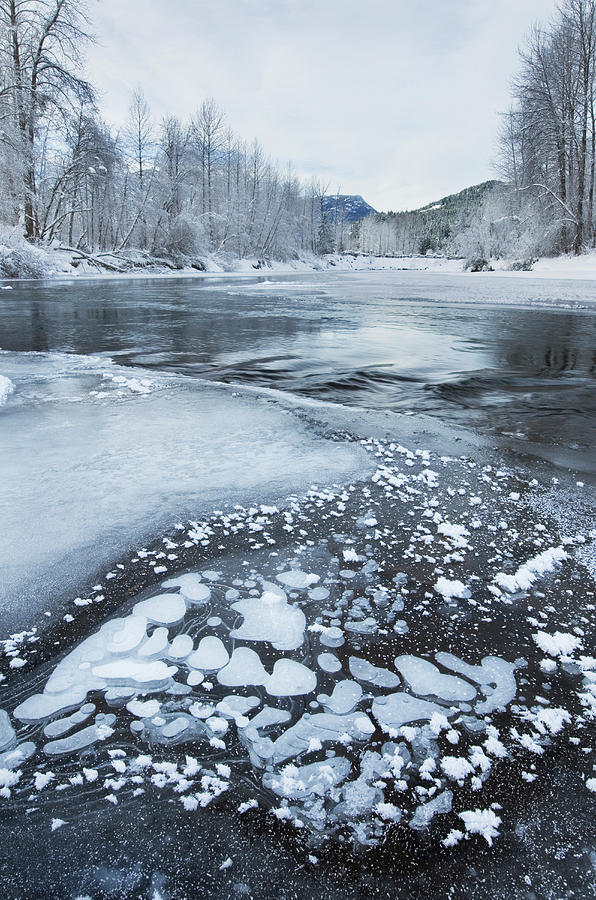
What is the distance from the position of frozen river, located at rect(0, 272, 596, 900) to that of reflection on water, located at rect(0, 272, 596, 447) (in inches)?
42.5

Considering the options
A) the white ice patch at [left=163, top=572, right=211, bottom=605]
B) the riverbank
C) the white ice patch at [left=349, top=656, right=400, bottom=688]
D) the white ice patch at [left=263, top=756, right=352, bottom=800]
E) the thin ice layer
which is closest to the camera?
the white ice patch at [left=263, top=756, right=352, bottom=800]

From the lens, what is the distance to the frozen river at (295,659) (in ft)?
3.29

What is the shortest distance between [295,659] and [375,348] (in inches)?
264

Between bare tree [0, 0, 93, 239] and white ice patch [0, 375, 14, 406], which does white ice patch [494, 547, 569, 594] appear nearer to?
white ice patch [0, 375, 14, 406]

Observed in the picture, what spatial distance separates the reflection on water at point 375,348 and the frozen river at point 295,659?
42.5 inches

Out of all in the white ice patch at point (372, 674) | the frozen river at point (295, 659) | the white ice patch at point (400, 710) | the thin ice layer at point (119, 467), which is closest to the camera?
the frozen river at point (295, 659)

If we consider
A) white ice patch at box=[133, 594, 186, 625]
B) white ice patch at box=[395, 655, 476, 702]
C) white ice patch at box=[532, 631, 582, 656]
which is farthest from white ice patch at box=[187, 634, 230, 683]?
white ice patch at box=[532, 631, 582, 656]

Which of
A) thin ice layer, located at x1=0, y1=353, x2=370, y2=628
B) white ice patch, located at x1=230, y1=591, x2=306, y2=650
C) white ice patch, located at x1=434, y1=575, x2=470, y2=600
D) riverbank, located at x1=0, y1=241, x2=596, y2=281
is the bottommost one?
white ice patch, located at x1=230, y1=591, x2=306, y2=650

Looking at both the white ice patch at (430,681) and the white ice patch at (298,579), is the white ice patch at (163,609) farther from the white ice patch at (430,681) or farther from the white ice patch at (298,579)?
the white ice patch at (430,681)

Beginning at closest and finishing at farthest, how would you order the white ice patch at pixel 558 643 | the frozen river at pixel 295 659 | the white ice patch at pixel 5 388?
1. the frozen river at pixel 295 659
2. the white ice patch at pixel 558 643
3. the white ice patch at pixel 5 388

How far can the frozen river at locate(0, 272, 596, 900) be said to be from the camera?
100cm

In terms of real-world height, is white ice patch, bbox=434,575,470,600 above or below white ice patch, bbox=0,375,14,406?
below

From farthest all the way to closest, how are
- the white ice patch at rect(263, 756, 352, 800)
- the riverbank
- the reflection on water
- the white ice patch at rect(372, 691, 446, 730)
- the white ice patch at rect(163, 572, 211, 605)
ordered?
the riverbank → the reflection on water → the white ice patch at rect(163, 572, 211, 605) → the white ice patch at rect(372, 691, 446, 730) → the white ice patch at rect(263, 756, 352, 800)

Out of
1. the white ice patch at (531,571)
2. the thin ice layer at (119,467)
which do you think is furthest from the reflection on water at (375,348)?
the white ice patch at (531,571)
